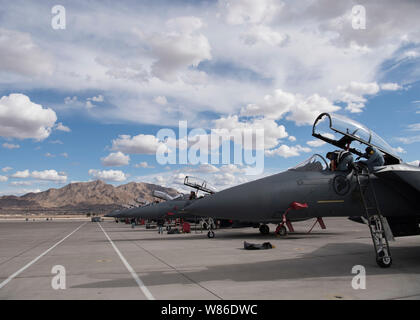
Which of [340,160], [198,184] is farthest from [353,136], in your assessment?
[198,184]

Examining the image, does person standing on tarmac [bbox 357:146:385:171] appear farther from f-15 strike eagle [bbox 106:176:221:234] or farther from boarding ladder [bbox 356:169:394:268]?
f-15 strike eagle [bbox 106:176:221:234]

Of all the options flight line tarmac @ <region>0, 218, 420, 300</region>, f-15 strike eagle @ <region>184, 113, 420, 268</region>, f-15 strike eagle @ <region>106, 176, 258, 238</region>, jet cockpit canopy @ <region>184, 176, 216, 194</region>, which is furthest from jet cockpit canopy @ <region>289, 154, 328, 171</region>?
jet cockpit canopy @ <region>184, 176, 216, 194</region>

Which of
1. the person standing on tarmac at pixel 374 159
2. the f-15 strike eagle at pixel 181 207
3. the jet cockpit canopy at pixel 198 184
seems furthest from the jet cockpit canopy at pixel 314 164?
the jet cockpit canopy at pixel 198 184

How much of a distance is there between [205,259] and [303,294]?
436 centimetres

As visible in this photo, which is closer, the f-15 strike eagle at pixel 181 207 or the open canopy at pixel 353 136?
the open canopy at pixel 353 136

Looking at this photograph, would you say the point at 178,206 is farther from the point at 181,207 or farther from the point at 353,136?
the point at 353,136

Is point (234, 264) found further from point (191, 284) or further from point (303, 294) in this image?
point (303, 294)

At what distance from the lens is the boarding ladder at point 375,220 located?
7141 millimetres

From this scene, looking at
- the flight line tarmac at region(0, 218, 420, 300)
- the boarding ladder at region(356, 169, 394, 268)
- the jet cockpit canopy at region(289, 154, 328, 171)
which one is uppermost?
the jet cockpit canopy at region(289, 154, 328, 171)

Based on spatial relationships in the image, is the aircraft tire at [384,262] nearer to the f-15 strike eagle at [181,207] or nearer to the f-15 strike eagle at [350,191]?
the f-15 strike eagle at [350,191]

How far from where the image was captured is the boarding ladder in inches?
281

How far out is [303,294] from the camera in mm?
5047
